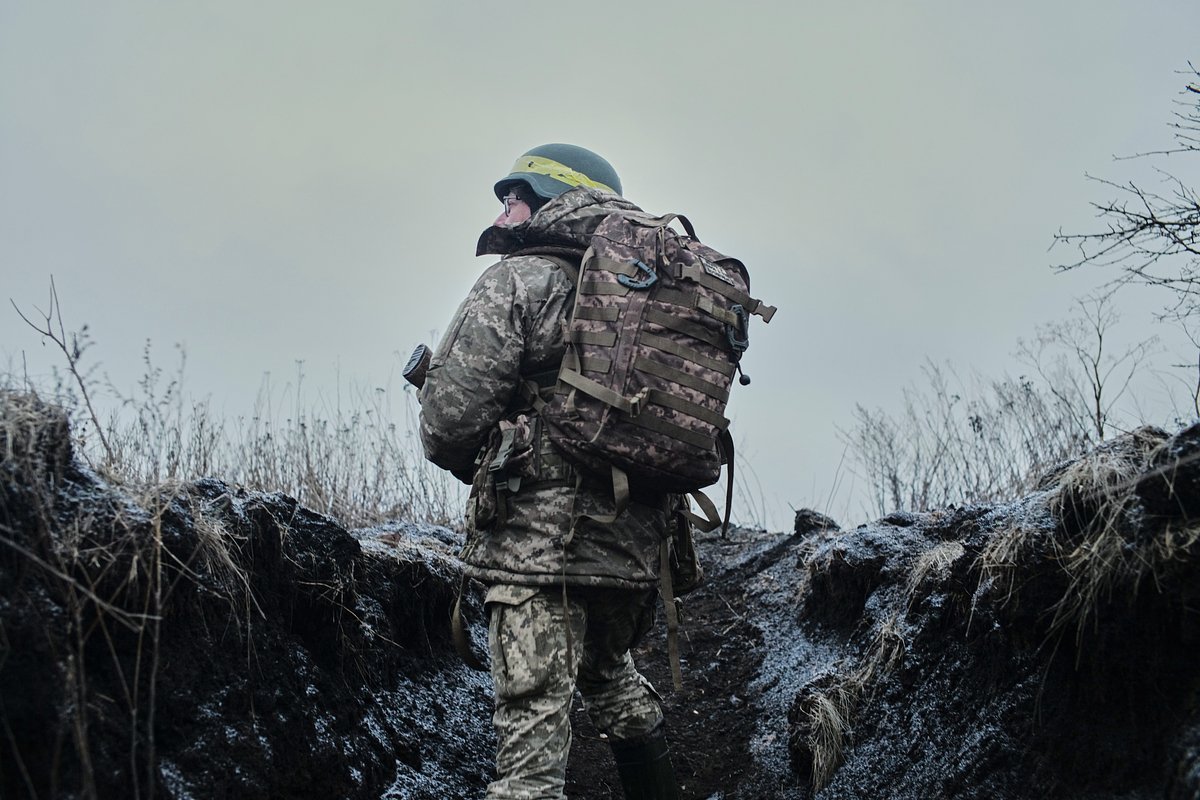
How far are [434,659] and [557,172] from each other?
2.23 m

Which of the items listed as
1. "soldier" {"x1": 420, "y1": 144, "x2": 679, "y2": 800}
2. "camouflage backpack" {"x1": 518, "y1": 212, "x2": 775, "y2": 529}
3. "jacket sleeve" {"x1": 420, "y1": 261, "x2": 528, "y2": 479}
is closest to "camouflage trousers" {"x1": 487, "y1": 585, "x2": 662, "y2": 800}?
"soldier" {"x1": 420, "y1": 144, "x2": 679, "y2": 800}

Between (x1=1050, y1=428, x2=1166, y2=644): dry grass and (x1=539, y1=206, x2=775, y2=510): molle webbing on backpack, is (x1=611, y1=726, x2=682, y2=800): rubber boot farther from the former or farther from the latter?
(x1=1050, y1=428, x2=1166, y2=644): dry grass

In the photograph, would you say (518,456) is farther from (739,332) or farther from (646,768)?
(646,768)

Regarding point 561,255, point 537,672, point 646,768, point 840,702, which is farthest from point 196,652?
point 840,702

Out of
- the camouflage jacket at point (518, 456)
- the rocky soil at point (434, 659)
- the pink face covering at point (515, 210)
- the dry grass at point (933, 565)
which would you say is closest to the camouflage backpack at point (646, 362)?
the camouflage jacket at point (518, 456)

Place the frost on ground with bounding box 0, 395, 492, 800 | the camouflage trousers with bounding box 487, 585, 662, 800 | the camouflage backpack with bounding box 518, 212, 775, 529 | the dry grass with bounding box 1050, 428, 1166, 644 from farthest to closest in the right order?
1. the camouflage backpack with bounding box 518, 212, 775, 529
2. the camouflage trousers with bounding box 487, 585, 662, 800
3. the dry grass with bounding box 1050, 428, 1166, 644
4. the frost on ground with bounding box 0, 395, 492, 800

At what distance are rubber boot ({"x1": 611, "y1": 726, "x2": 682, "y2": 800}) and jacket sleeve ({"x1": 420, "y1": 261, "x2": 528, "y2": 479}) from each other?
1205 millimetres

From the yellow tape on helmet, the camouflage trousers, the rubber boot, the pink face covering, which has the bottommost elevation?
the rubber boot

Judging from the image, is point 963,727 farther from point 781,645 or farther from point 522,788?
point 781,645

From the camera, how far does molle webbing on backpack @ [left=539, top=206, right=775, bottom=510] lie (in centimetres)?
283

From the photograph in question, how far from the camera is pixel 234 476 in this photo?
5.72 m

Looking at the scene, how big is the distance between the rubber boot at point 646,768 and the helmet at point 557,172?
6.63 ft

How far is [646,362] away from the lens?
9.48 ft

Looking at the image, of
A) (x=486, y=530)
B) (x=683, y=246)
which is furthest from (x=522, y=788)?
(x=683, y=246)
